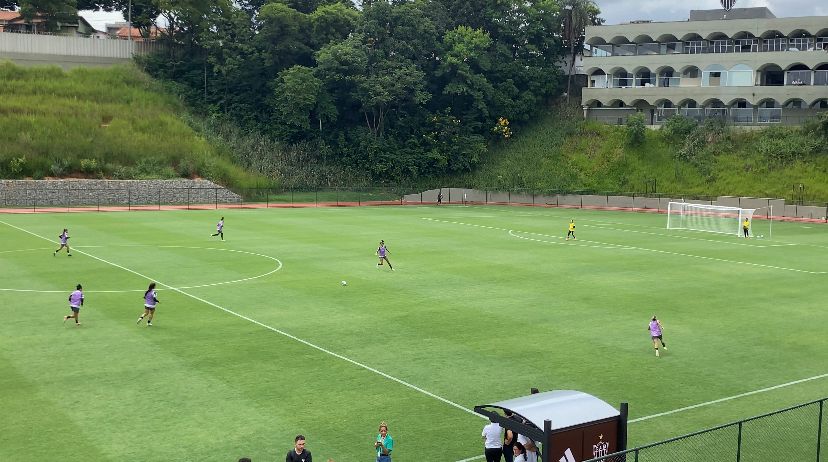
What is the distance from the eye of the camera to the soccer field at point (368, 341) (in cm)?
2005

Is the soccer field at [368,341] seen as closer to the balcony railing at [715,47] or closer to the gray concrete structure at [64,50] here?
the balcony railing at [715,47]

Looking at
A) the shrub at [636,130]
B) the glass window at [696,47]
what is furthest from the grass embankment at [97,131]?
the glass window at [696,47]

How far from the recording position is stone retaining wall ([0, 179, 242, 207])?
7800 cm

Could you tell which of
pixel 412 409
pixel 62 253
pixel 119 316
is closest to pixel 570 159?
pixel 62 253

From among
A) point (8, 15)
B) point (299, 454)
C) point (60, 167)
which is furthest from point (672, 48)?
point (299, 454)

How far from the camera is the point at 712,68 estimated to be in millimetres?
100500

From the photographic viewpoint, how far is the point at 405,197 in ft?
315

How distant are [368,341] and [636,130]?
77.3m

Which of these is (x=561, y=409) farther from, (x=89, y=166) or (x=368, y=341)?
(x=89, y=166)

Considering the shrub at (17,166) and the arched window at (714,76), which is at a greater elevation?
the arched window at (714,76)

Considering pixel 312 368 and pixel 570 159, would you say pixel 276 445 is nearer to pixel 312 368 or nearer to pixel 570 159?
pixel 312 368

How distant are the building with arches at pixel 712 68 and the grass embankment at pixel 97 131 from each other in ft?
154

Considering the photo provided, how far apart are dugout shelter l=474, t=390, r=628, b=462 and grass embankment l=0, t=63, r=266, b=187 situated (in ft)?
251

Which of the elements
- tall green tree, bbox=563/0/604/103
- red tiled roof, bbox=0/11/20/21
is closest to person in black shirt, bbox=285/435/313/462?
tall green tree, bbox=563/0/604/103
